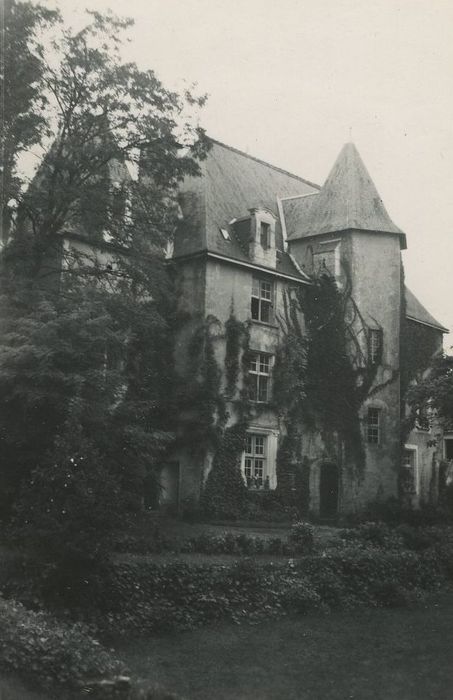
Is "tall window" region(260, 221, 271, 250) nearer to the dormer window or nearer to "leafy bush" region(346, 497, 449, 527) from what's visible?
the dormer window

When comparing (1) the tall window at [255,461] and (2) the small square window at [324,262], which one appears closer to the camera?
(1) the tall window at [255,461]

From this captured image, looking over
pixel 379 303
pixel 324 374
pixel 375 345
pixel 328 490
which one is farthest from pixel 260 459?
pixel 379 303

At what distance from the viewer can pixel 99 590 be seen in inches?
529

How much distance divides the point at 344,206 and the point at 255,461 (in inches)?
474

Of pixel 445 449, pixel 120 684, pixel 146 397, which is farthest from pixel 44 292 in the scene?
pixel 445 449

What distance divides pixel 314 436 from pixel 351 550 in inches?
510

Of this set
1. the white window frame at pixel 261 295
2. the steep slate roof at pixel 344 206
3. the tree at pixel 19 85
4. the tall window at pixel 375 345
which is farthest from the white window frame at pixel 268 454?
the tree at pixel 19 85

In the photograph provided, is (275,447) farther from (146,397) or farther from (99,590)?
(99,590)

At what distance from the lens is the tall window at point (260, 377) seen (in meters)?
29.9

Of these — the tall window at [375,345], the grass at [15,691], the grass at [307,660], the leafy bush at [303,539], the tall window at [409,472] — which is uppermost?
the tall window at [375,345]

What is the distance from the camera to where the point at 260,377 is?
30391 millimetres

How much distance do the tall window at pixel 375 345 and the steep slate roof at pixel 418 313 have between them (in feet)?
14.5

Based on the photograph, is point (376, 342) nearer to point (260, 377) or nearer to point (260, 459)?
point (260, 377)

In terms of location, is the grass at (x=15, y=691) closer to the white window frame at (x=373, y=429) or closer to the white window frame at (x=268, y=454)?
the white window frame at (x=268, y=454)
